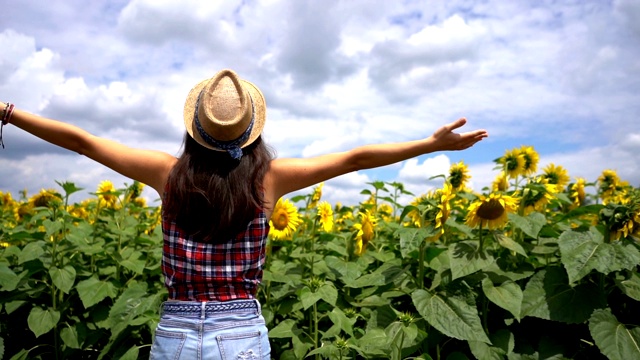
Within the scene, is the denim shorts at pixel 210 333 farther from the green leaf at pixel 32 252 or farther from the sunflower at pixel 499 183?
the sunflower at pixel 499 183

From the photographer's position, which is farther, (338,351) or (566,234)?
(566,234)

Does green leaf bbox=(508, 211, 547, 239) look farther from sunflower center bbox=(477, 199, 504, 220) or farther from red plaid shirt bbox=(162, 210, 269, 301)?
red plaid shirt bbox=(162, 210, 269, 301)

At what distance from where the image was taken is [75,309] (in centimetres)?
374

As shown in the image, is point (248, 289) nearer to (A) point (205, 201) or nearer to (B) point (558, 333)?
(A) point (205, 201)

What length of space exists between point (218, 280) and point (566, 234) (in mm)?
1686

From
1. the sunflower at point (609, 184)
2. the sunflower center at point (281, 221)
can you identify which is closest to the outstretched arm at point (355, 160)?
the sunflower center at point (281, 221)

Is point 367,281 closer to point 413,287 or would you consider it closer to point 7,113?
point 413,287

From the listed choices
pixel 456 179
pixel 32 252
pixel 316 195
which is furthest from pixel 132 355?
pixel 456 179

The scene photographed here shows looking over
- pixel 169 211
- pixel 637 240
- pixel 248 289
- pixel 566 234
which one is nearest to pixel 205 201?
pixel 169 211

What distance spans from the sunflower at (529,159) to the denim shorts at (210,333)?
2541mm

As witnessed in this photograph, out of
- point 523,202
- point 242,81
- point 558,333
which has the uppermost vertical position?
point 242,81

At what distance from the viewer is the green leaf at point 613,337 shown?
2.72 metres

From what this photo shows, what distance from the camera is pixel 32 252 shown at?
354cm

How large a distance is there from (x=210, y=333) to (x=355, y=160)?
83 centimetres
